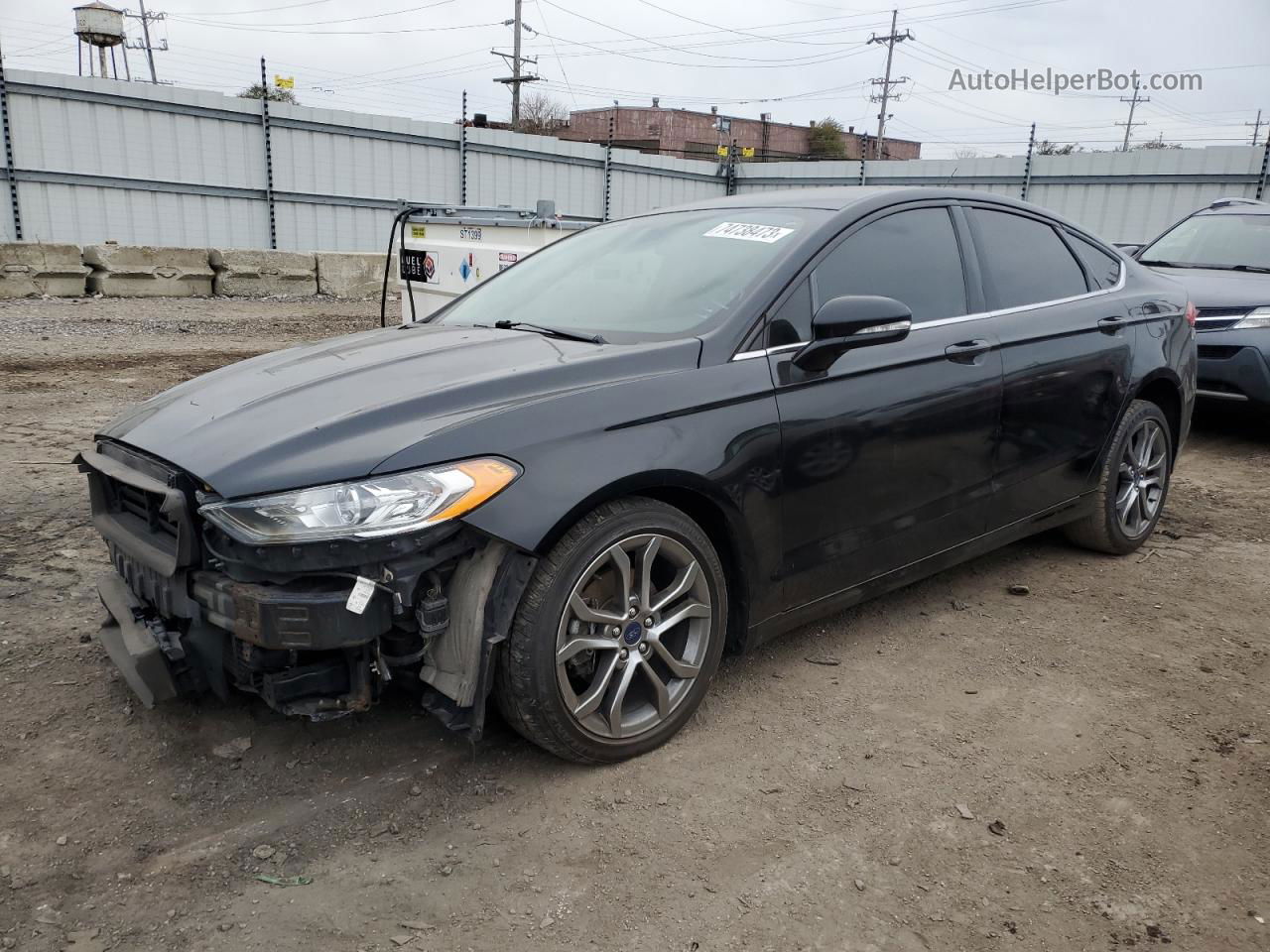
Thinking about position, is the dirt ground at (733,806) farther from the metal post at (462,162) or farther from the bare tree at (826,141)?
the bare tree at (826,141)

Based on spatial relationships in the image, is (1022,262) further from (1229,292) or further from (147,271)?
(147,271)

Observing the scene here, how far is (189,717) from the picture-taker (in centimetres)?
300

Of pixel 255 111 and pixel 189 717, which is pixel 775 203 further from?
pixel 255 111

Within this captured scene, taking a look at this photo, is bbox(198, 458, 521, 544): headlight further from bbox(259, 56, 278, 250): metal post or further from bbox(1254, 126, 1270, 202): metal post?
bbox(1254, 126, 1270, 202): metal post

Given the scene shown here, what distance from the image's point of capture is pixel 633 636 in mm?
2748

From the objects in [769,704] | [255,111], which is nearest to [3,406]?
[769,704]

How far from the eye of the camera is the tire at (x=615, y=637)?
8.25 ft

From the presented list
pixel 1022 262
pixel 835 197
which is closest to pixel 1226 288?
pixel 1022 262

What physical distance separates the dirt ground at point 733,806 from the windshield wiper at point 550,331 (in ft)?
4.05

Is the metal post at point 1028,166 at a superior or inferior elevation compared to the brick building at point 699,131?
inferior

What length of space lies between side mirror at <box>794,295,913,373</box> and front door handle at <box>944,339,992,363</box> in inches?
18.5

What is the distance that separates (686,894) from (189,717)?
1.67 metres

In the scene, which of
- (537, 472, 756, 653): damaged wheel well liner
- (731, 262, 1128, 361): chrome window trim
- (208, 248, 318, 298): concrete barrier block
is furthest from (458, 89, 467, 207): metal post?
(537, 472, 756, 653): damaged wheel well liner

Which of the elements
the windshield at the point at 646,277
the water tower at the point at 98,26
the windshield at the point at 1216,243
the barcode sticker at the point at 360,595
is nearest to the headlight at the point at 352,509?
the barcode sticker at the point at 360,595
